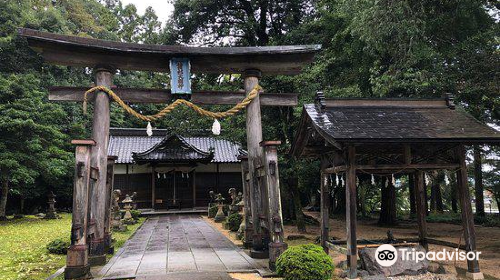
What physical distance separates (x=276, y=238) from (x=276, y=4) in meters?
11.8

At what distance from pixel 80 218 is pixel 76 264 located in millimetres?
890

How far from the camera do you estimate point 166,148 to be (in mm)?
24734

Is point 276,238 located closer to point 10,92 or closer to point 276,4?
point 276,4

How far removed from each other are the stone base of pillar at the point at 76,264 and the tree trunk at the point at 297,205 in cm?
840

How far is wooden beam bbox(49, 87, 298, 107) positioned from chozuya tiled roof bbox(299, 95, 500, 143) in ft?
4.30

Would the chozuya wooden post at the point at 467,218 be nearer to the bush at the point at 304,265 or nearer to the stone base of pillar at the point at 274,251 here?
the bush at the point at 304,265

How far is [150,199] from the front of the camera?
2494 centimetres

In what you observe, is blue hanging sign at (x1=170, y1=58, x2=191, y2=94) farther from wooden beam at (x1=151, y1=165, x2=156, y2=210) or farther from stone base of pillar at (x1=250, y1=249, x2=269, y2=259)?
wooden beam at (x1=151, y1=165, x2=156, y2=210)

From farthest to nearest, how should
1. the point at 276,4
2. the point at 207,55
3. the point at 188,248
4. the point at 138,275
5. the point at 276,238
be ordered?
the point at 276,4
the point at 188,248
the point at 207,55
the point at 276,238
the point at 138,275

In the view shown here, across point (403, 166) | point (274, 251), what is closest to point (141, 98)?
point (274, 251)

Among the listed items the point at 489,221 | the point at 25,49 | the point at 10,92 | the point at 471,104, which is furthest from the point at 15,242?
the point at 489,221

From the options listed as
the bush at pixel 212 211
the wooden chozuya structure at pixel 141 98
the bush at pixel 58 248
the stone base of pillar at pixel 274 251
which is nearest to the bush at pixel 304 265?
the stone base of pillar at pixel 274 251

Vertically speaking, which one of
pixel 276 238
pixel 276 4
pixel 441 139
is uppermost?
pixel 276 4

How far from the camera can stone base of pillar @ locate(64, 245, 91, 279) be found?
267 inches
